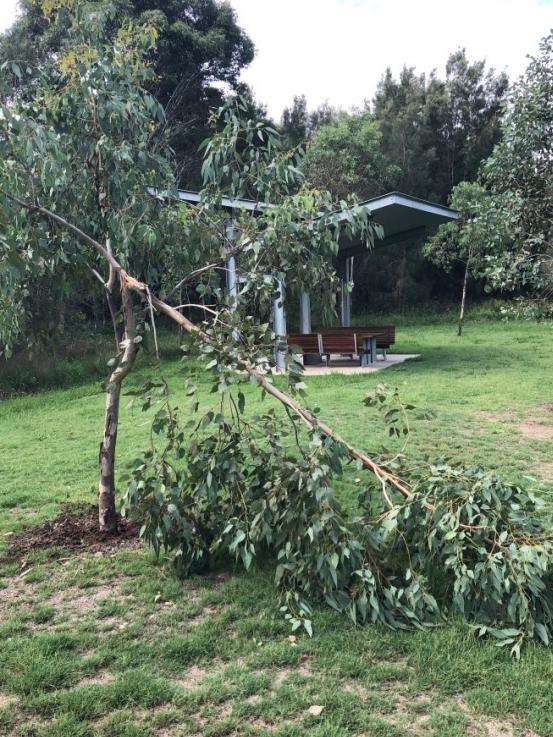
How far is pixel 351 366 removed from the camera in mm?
12227

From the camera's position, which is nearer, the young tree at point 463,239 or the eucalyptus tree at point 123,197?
the eucalyptus tree at point 123,197

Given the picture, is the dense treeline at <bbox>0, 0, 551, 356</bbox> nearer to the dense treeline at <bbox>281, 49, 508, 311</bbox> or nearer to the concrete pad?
the dense treeline at <bbox>281, 49, 508, 311</bbox>

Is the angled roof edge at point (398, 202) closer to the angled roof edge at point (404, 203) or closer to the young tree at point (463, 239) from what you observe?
the angled roof edge at point (404, 203)

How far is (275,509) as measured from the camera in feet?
9.83

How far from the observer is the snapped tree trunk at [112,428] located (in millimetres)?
3510

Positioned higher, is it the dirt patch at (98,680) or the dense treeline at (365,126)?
the dense treeline at (365,126)

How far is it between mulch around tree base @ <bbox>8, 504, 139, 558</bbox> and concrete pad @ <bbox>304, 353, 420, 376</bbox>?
7167mm

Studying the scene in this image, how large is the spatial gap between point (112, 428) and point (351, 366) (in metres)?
8.76

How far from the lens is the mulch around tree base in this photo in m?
3.82

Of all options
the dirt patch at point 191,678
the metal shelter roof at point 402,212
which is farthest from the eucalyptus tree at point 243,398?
the metal shelter roof at point 402,212

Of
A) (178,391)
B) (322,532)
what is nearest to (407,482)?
(322,532)

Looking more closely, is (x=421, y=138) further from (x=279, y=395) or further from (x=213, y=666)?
(x=213, y=666)

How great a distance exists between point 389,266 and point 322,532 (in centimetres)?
2511

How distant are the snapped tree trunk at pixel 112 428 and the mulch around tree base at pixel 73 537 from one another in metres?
0.08
